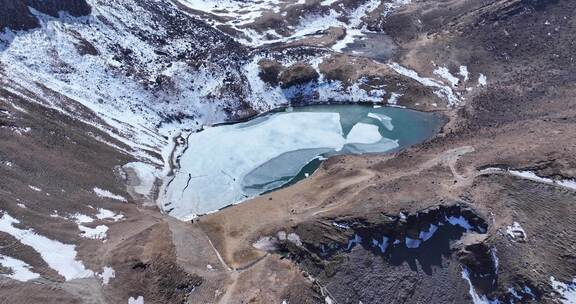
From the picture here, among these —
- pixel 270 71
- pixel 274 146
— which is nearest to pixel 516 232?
pixel 274 146

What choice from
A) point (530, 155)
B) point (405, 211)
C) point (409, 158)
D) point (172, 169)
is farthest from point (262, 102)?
point (530, 155)

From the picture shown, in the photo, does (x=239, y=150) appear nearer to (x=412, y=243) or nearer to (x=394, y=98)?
(x=394, y=98)

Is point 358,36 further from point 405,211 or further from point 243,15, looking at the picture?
point 405,211

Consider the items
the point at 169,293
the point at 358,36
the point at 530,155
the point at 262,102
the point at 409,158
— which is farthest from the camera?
the point at 358,36

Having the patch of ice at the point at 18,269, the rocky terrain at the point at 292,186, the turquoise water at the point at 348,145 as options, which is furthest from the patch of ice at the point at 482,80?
the patch of ice at the point at 18,269

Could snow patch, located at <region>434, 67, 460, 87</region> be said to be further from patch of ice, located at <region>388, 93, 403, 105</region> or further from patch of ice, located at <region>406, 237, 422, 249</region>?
patch of ice, located at <region>406, 237, 422, 249</region>

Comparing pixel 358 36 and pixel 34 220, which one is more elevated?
pixel 358 36

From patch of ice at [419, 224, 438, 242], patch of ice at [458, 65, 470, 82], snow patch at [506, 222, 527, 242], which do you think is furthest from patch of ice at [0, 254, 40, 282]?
patch of ice at [458, 65, 470, 82]
